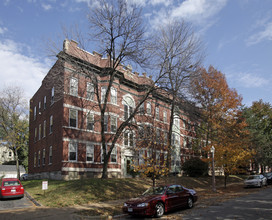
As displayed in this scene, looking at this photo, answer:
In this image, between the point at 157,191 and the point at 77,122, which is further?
the point at 77,122

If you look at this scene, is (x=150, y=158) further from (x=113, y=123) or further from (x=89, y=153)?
(x=113, y=123)

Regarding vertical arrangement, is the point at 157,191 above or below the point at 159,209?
above

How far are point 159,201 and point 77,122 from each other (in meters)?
16.2

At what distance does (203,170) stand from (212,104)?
885 centimetres

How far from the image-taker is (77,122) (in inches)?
1008

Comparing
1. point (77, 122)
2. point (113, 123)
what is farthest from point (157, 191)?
point (113, 123)

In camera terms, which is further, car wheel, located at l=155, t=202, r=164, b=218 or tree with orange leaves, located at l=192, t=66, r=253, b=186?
tree with orange leaves, located at l=192, t=66, r=253, b=186

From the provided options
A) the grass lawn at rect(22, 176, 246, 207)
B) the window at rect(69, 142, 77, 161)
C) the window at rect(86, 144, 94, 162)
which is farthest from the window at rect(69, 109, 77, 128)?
the grass lawn at rect(22, 176, 246, 207)

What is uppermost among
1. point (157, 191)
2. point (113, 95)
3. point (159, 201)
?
point (113, 95)

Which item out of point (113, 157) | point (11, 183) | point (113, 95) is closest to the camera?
point (11, 183)

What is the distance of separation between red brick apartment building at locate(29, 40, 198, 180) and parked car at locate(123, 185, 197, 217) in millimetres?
8762

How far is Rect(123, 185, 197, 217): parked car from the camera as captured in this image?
1084cm

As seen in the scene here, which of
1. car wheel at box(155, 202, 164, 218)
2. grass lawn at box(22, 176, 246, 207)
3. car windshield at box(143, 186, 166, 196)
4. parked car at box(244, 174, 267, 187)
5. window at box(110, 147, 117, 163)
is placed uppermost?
window at box(110, 147, 117, 163)

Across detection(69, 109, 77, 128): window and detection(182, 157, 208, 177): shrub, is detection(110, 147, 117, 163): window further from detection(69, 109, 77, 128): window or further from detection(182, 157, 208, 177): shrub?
detection(182, 157, 208, 177): shrub
